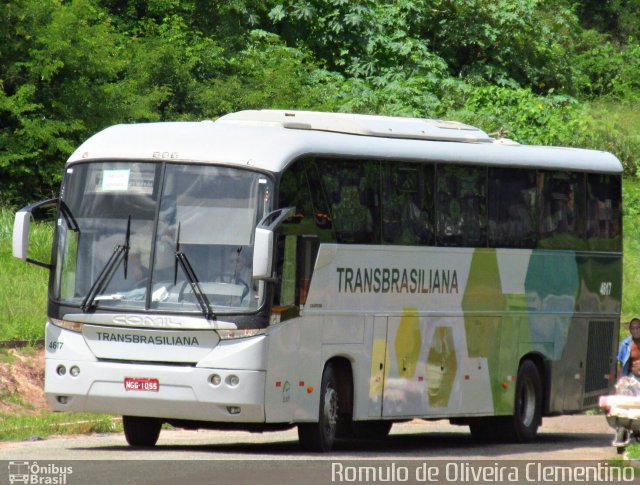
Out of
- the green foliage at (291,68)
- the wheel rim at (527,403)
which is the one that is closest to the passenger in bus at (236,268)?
the wheel rim at (527,403)

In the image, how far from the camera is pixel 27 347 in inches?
815

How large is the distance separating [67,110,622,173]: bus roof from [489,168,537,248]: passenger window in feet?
0.57

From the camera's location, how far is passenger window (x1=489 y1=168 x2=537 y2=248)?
18.5 m

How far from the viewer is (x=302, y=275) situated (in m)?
15.3

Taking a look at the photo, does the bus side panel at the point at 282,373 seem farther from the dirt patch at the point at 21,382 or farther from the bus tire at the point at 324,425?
A: the dirt patch at the point at 21,382

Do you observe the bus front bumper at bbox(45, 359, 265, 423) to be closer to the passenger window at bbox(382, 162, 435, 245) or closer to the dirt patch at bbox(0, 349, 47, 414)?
the passenger window at bbox(382, 162, 435, 245)

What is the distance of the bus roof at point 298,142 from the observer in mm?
15133

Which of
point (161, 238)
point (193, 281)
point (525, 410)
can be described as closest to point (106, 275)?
point (161, 238)

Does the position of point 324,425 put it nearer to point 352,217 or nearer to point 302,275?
point 302,275

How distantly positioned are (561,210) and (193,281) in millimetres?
6813

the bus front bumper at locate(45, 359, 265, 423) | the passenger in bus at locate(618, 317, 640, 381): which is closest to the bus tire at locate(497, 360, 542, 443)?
the passenger in bus at locate(618, 317, 640, 381)

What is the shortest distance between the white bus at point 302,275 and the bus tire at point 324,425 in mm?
34

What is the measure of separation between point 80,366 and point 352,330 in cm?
301

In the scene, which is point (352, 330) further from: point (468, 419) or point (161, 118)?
point (161, 118)
